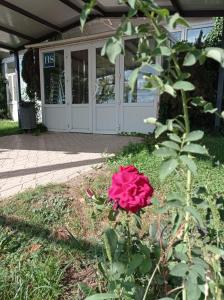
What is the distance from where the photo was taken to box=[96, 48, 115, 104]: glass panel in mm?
8203

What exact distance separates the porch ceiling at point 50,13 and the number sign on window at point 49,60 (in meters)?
0.69

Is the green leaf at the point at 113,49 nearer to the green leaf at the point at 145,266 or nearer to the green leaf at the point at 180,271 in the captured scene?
Result: the green leaf at the point at 180,271

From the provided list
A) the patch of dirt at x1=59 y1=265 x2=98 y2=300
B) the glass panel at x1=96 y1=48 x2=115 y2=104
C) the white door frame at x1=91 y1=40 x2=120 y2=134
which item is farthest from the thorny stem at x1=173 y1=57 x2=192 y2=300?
the glass panel at x1=96 y1=48 x2=115 y2=104

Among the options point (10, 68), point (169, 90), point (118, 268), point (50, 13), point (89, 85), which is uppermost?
point (50, 13)

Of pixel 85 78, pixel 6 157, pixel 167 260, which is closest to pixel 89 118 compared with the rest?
pixel 85 78

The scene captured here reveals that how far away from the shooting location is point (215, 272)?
1099 mm

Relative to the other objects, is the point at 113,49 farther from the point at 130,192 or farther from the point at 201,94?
the point at 201,94

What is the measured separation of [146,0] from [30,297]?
70.6 inches

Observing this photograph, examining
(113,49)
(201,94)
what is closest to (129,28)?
(113,49)

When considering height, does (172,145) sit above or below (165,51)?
below

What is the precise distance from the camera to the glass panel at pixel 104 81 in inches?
323

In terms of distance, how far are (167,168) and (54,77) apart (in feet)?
29.5

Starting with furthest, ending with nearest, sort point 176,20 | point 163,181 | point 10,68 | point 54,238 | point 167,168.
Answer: point 10,68, point 54,238, point 163,181, point 167,168, point 176,20

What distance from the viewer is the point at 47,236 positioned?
270 centimetres
